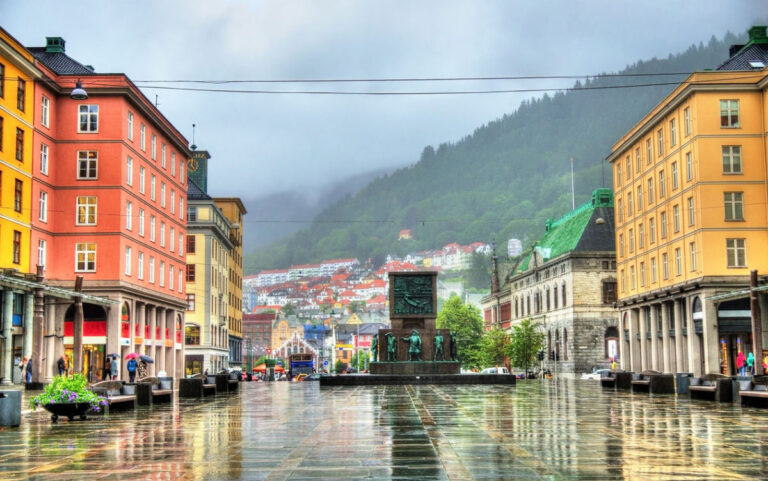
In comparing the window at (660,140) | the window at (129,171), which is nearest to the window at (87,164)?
the window at (129,171)

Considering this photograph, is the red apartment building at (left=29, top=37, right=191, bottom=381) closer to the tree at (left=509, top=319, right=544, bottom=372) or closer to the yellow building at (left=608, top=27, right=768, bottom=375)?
the yellow building at (left=608, top=27, right=768, bottom=375)

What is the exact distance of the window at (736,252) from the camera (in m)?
60.8

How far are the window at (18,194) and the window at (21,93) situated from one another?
4.48m

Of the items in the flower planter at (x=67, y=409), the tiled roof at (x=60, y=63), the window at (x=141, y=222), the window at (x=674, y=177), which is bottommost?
the flower planter at (x=67, y=409)

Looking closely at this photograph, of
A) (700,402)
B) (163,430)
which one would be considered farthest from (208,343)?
(163,430)

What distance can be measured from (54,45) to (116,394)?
150 feet

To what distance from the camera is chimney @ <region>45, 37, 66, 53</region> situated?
2621 inches

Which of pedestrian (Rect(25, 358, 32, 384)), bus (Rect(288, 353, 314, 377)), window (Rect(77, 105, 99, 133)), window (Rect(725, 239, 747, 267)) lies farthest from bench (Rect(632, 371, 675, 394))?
bus (Rect(288, 353, 314, 377))

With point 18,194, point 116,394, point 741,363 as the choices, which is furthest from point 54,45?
point 741,363

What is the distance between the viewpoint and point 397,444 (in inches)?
675

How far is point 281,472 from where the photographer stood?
44.2 ft

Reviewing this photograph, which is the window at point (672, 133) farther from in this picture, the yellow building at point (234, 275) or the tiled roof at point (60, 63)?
the yellow building at point (234, 275)

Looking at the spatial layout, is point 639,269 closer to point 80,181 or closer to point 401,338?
point 401,338

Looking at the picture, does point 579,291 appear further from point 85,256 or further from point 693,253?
point 85,256
